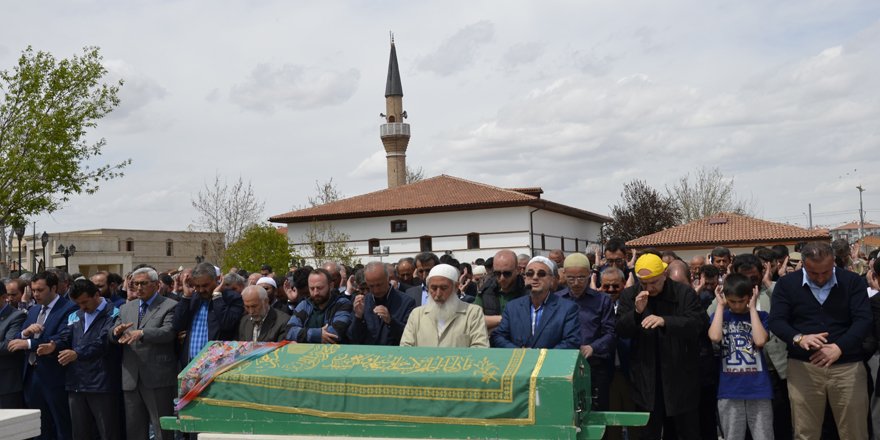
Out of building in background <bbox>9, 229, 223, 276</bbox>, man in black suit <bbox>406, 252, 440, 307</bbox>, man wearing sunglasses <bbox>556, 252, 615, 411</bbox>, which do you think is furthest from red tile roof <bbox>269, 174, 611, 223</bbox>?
man wearing sunglasses <bbox>556, 252, 615, 411</bbox>

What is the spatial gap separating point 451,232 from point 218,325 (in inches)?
1702

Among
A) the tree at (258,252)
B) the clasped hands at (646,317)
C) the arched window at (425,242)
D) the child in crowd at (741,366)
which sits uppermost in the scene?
the arched window at (425,242)

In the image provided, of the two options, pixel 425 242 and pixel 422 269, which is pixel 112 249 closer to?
pixel 425 242

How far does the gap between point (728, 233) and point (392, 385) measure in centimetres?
4390

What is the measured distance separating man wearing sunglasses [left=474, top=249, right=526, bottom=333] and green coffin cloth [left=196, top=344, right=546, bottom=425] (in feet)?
6.55

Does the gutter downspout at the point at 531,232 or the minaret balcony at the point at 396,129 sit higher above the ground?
the minaret balcony at the point at 396,129

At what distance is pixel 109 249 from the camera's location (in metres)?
76.4

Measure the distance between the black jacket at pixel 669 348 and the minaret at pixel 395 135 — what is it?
53.6 meters

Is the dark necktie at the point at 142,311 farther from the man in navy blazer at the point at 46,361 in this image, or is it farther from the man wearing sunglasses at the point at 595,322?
the man wearing sunglasses at the point at 595,322

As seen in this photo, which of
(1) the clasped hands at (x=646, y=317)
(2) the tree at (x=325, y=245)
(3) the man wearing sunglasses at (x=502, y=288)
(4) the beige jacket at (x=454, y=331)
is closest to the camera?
(4) the beige jacket at (x=454, y=331)

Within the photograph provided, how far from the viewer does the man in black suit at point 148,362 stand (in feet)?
25.7

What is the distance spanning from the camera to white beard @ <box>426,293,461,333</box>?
6348mm

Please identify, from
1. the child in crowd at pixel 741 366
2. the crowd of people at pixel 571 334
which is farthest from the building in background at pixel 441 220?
the child in crowd at pixel 741 366

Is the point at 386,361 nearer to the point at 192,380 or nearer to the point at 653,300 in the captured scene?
the point at 192,380
